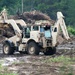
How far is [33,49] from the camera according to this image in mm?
29891

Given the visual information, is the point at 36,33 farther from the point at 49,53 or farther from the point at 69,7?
the point at 69,7

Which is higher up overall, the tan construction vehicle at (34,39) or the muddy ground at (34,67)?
the tan construction vehicle at (34,39)

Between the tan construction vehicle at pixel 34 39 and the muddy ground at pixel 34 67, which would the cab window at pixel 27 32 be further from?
the muddy ground at pixel 34 67

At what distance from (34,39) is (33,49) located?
73 cm

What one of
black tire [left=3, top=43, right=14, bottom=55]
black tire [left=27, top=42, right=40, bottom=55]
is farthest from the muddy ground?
black tire [left=3, top=43, right=14, bottom=55]

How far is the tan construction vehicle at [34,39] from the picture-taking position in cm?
2952

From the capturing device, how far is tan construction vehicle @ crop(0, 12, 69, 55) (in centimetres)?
2952

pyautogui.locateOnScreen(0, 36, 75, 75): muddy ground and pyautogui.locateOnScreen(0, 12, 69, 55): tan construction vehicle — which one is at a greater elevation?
pyautogui.locateOnScreen(0, 12, 69, 55): tan construction vehicle

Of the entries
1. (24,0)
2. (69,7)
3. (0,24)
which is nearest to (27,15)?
(0,24)

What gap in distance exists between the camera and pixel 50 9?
92.2 meters

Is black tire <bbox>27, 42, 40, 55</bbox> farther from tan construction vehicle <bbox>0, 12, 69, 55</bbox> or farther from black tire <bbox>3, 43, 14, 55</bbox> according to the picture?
black tire <bbox>3, 43, 14, 55</bbox>

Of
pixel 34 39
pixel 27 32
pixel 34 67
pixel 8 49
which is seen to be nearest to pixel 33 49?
pixel 34 39

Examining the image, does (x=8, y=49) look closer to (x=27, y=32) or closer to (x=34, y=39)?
(x=27, y=32)

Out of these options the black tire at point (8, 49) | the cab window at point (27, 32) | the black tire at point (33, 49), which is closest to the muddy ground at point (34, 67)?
the black tire at point (33, 49)
